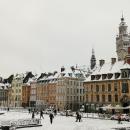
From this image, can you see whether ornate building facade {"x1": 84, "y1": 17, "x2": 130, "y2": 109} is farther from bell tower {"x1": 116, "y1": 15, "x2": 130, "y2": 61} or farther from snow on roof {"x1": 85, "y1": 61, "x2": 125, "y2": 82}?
bell tower {"x1": 116, "y1": 15, "x2": 130, "y2": 61}

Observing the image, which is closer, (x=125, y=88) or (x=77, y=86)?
(x=125, y=88)

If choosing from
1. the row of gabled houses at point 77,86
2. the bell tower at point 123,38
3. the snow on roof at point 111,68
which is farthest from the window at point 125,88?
the bell tower at point 123,38

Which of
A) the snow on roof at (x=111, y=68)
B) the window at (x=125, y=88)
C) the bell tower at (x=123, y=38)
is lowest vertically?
the window at (x=125, y=88)

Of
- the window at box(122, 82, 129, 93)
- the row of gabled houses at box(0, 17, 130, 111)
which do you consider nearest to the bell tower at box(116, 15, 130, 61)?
the row of gabled houses at box(0, 17, 130, 111)

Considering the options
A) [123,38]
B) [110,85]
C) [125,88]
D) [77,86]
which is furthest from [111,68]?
[123,38]

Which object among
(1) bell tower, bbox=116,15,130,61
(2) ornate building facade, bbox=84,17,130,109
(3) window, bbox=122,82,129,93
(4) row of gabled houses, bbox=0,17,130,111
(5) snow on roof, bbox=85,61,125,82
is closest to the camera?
(3) window, bbox=122,82,129,93

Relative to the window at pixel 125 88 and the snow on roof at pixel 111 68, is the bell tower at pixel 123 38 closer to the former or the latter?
the snow on roof at pixel 111 68

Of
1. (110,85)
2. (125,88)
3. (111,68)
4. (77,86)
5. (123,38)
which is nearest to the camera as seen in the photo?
(125,88)

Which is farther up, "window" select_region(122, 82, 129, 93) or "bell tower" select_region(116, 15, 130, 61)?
"bell tower" select_region(116, 15, 130, 61)

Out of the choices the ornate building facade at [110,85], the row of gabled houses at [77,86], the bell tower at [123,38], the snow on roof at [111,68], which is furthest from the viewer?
the bell tower at [123,38]

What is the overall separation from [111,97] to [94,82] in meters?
6.54

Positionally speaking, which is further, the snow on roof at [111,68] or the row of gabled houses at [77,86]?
the snow on roof at [111,68]

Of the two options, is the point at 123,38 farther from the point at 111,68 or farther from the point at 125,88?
the point at 125,88

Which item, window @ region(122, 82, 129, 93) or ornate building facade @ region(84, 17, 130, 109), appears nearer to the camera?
window @ region(122, 82, 129, 93)
